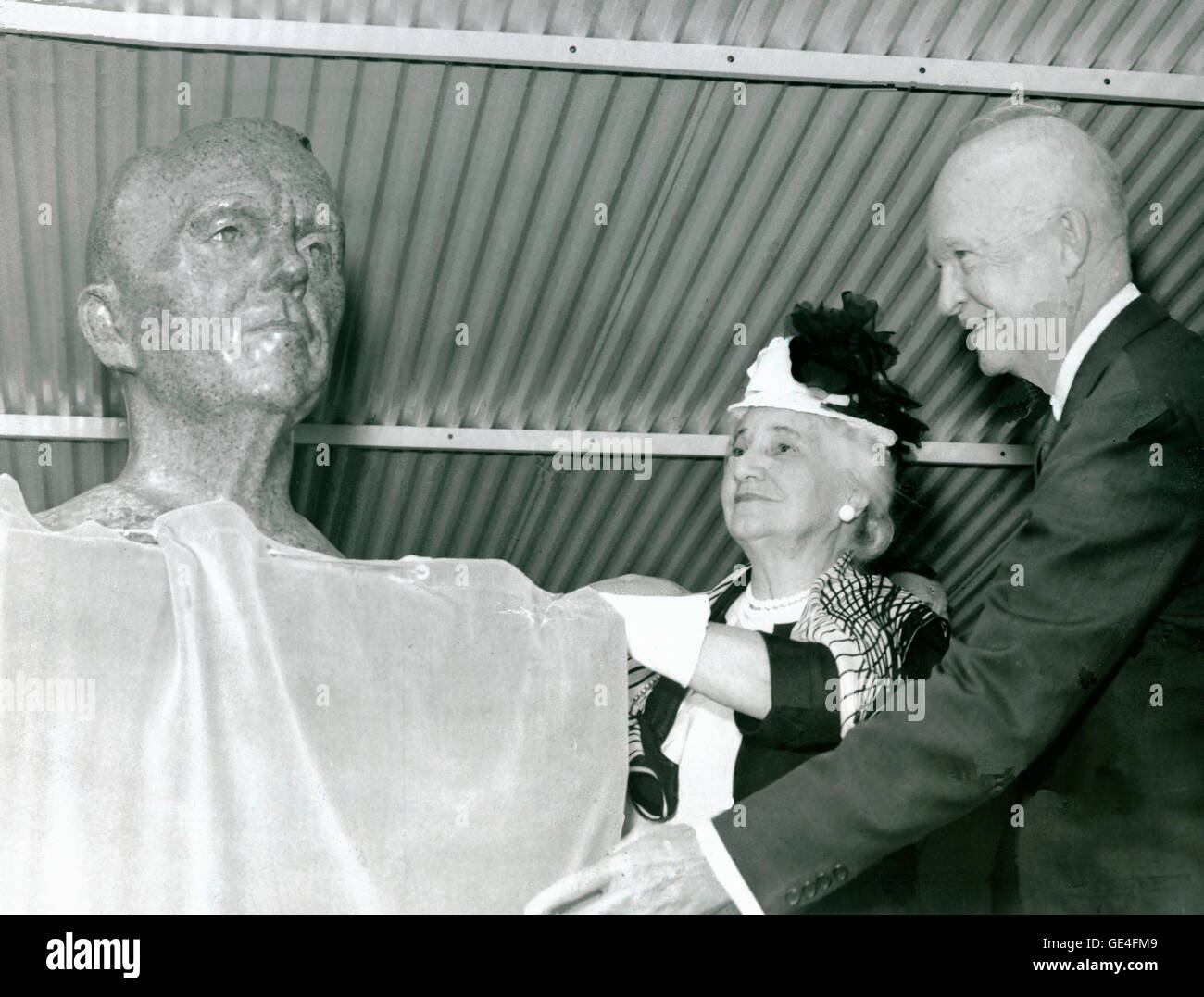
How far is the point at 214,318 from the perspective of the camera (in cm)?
413

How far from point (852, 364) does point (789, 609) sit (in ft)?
1.85

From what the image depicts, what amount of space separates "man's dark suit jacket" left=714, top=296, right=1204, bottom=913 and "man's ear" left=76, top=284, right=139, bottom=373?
162cm

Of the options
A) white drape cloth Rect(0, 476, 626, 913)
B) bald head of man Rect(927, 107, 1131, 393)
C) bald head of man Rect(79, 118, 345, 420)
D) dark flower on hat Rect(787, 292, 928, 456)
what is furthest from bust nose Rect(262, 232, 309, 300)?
bald head of man Rect(927, 107, 1131, 393)

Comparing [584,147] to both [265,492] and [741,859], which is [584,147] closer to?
[265,492]

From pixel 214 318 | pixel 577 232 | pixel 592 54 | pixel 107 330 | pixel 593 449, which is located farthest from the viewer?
pixel 593 449

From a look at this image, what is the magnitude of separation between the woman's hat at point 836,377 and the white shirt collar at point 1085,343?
50 cm

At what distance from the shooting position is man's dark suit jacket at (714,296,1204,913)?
3.65 meters

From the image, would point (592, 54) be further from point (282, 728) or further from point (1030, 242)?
point (282, 728)

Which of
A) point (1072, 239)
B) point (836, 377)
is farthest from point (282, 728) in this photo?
point (1072, 239)

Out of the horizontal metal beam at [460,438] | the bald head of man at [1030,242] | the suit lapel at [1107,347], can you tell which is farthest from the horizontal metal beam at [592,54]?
the suit lapel at [1107,347]

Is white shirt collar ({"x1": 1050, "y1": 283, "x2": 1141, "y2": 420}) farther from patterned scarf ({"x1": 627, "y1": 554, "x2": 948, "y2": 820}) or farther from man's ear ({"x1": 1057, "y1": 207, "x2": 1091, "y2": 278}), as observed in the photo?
patterned scarf ({"x1": 627, "y1": 554, "x2": 948, "y2": 820})

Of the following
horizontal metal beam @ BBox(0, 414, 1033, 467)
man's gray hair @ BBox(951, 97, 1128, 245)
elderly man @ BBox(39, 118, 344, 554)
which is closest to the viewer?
man's gray hair @ BBox(951, 97, 1128, 245)

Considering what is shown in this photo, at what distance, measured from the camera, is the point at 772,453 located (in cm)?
425

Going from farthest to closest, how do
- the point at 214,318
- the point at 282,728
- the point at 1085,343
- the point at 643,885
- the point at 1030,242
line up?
1. the point at 214,318
2. the point at 1030,242
3. the point at 1085,343
4. the point at 282,728
5. the point at 643,885
